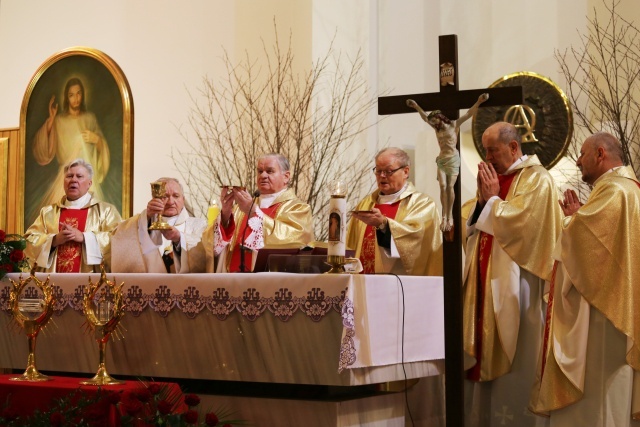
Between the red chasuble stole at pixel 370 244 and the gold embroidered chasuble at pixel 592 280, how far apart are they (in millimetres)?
1508

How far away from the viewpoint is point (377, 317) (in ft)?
16.7

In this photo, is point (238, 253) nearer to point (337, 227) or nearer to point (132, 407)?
point (337, 227)

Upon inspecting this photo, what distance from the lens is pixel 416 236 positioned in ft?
22.0

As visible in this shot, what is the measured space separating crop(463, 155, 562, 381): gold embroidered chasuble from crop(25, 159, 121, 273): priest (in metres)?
2.95

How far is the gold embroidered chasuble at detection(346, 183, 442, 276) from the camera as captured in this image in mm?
6617

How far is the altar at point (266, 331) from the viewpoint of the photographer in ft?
16.3

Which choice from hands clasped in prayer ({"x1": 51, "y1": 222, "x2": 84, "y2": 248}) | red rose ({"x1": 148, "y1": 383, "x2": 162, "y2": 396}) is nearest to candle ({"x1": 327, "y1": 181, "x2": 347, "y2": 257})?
red rose ({"x1": 148, "y1": 383, "x2": 162, "y2": 396})

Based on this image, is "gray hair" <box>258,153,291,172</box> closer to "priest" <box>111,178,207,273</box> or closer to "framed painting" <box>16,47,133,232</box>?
"priest" <box>111,178,207,273</box>

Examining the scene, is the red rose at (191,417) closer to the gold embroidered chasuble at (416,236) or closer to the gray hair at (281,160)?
the gold embroidered chasuble at (416,236)

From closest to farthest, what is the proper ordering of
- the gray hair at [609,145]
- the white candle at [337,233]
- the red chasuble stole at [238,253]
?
the white candle at [337,233]
the gray hair at [609,145]
the red chasuble stole at [238,253]

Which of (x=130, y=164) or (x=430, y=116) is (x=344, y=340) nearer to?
(x=430, y=116)

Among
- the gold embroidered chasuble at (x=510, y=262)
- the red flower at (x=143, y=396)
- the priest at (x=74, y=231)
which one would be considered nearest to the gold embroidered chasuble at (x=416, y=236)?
the gold embroidered chasuble at (x=510, y=262)

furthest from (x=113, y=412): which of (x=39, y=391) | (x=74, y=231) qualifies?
(x=74, y=231)

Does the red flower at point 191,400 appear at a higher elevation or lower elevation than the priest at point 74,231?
lower
